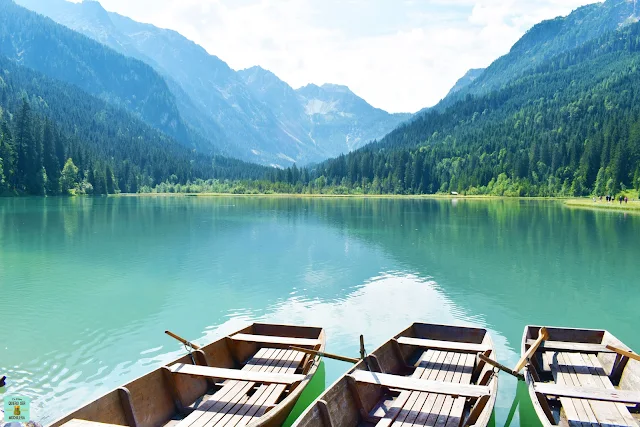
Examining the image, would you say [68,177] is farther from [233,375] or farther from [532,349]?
[532,349]

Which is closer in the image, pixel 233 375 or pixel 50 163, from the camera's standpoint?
pixel 233 375

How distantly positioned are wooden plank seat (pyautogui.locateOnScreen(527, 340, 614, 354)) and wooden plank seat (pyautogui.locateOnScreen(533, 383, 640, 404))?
14.2 feet

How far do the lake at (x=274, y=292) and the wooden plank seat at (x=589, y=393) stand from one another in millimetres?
2413

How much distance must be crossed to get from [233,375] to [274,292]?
62.4 feet

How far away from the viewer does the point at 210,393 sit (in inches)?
564

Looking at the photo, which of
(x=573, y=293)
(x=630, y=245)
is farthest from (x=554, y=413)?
(x=630, y=245)

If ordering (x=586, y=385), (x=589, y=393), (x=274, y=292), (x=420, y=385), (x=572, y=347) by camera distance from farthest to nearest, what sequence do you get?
(x=274, y=292) < (x=572, y=347) < (x=586, y=385) < (x=420, y=385) < (x=589, y=393)

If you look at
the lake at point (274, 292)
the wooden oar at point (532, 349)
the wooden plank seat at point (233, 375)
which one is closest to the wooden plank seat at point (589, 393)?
the wooden oar at point (532, 349)

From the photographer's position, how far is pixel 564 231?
220 feet

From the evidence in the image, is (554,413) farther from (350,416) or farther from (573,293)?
(573,293)

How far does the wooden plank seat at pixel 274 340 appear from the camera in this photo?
16812 mm

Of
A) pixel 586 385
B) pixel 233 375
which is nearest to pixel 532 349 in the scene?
pixel 586 385

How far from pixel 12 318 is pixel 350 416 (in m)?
20.2

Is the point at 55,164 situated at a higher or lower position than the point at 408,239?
higher
